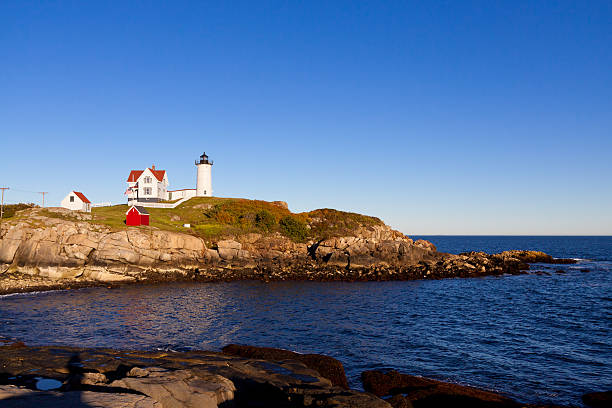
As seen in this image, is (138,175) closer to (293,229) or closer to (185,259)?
(185,259)

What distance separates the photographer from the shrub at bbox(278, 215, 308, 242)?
218 feet

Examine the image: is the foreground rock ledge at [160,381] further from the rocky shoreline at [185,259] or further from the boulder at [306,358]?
the rocky shoreline at [185,259]

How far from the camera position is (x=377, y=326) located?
28047mm

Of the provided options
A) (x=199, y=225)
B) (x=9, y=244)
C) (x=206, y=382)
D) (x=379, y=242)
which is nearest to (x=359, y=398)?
(x=206, y=382)

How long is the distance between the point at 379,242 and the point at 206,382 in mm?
53135

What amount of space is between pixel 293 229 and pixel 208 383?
176ft

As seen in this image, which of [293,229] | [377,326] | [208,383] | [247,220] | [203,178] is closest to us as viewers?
[208,383]

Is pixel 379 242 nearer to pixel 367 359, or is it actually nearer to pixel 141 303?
pixel 141 303

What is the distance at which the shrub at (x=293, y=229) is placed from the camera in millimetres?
66312

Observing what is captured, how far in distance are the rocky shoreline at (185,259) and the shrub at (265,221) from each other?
5.64 ft

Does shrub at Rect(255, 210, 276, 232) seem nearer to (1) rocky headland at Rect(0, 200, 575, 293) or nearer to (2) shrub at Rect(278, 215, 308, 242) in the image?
(1) rocky headland at Rect(0, 200, 575, 293)

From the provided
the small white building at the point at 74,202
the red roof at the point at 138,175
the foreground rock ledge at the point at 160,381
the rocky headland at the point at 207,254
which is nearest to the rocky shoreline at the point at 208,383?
the foreground rock ledge at the point at 160,381

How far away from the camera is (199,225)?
216 feet

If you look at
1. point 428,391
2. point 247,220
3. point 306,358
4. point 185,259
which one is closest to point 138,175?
point 247,220
